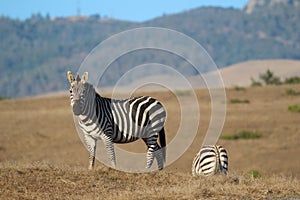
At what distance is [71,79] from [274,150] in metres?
17.1

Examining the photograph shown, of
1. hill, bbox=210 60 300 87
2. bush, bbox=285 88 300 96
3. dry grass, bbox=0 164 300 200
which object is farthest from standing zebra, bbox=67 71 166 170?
hill, bbox=210 60 300 87

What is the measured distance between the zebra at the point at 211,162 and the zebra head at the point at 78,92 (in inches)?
108

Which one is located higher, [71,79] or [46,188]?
[71,79]

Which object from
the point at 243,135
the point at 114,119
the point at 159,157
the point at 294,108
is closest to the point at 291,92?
the point at 294,108

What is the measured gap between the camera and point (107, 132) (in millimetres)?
13172

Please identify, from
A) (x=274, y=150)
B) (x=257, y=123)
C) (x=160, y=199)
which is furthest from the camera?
(x=257, y=123)

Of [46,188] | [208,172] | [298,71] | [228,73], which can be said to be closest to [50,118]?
[208,172]

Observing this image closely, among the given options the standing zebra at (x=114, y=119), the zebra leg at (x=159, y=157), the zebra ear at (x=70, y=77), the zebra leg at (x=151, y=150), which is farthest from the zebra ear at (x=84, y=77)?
the zebra leg at (x=159, y=157)

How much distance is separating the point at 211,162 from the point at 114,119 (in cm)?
217

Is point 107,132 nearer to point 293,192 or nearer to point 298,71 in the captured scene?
point 293,192

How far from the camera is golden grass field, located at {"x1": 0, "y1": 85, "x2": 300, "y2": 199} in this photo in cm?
1070

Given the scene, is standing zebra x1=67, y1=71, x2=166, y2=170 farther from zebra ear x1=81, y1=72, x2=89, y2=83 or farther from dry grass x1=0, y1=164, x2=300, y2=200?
dry grass x1=0, y1=164, x2=300, y2=200

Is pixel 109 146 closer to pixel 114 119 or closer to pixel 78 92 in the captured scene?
pixel 114 119

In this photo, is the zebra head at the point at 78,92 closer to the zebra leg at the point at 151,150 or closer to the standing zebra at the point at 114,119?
the standing zebra at the point at 114,119
